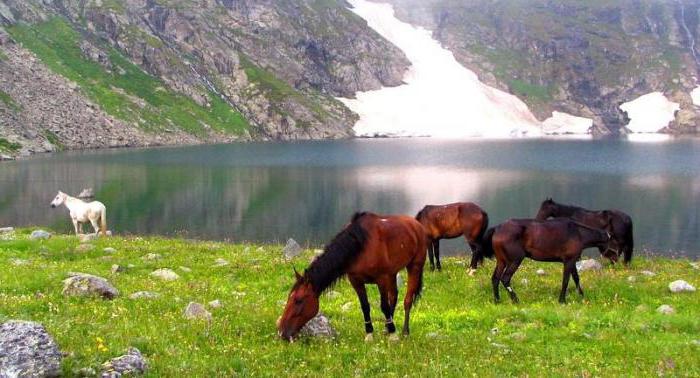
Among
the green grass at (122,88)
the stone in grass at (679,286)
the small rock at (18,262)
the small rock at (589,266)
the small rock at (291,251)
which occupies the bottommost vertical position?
the small rock at (291,251)

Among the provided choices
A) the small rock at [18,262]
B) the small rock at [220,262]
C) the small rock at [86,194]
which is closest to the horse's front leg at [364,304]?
the small rock at [220,262]

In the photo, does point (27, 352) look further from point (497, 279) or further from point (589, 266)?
point (589, 266)

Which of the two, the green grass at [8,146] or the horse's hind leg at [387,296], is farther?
the green grass at [8,146]

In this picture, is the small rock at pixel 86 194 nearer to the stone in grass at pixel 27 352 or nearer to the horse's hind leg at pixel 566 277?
the horse's hind leg at pixel 566 277

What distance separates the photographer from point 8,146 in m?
118

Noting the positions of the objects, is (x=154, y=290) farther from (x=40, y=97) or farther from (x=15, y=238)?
(x=40, y=97)

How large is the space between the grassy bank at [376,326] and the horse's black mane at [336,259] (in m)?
1.20

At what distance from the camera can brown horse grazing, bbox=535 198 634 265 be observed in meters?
23.7

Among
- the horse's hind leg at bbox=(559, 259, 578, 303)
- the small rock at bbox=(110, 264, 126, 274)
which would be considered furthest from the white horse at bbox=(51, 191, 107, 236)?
the horse's hind leg at bbox=(559, 259, 578, 303)

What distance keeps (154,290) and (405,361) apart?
8589 millimetres

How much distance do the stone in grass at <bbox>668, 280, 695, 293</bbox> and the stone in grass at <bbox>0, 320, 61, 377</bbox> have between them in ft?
55.1

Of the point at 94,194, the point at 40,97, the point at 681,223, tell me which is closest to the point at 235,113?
the point at 40,97

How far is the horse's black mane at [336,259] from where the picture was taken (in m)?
11.7

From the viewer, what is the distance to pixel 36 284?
627 inches
